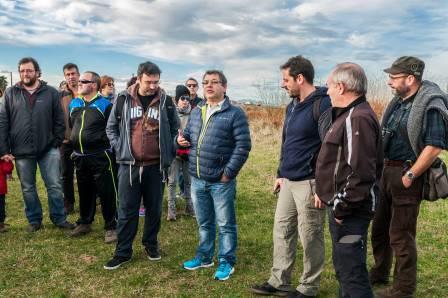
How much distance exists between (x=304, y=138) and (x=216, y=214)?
1.37 m

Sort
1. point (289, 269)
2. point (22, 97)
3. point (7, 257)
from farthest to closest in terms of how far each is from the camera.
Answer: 1. point (22, 97)
2. point (7, 257)
3. point (289, 269)

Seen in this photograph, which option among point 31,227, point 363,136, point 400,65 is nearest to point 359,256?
point 363,136

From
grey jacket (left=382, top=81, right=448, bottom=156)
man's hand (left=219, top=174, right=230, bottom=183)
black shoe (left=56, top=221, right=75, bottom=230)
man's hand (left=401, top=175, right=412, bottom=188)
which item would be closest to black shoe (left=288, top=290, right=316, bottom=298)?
man's hand (left=219, top=174, right=230, bottom=183)

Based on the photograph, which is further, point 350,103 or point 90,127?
point 90,127

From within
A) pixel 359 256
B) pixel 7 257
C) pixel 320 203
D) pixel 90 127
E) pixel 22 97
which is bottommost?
pixel 7 257

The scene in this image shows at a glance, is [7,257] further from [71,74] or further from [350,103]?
[350,103]

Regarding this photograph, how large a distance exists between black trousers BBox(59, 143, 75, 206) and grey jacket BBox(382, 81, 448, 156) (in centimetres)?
531

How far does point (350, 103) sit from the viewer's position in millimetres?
3215

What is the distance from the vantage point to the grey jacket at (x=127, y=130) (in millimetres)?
4977

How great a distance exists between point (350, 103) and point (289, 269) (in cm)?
192

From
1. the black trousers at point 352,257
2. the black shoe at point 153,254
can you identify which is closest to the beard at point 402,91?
the black trousers at point 352,257

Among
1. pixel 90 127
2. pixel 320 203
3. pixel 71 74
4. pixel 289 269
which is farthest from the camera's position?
pixel 71 74

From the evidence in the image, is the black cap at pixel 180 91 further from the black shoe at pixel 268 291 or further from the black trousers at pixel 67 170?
the black shoe at pixel 268 291

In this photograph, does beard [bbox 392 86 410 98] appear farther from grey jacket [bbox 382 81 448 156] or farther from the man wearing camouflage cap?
grey jacket [bbox 382 81 448 156]
